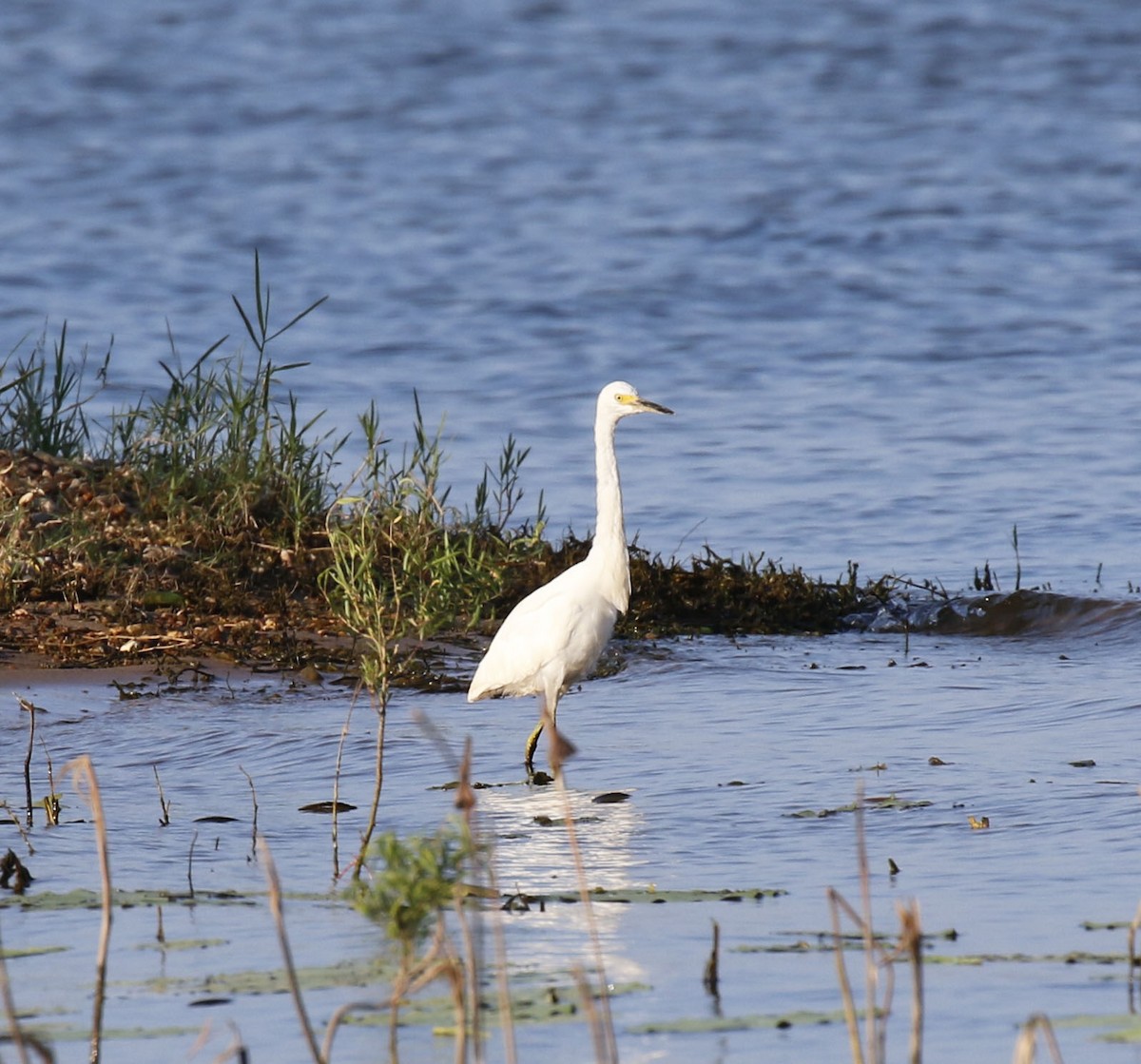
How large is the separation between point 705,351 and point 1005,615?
8238 millimetres

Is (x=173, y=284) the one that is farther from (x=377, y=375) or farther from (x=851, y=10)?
(x=851, y=10)

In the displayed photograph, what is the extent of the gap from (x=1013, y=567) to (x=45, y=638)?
5735mm

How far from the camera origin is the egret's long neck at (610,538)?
27.6ft

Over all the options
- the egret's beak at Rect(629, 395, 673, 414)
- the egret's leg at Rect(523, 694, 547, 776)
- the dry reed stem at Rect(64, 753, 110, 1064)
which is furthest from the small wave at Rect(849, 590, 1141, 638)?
the dry reed stem at Rect(64, 753, 110, 1064)

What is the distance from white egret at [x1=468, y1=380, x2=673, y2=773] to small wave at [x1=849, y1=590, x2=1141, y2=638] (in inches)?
91.9

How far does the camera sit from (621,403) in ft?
29.1

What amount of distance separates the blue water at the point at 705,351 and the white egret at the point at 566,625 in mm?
274

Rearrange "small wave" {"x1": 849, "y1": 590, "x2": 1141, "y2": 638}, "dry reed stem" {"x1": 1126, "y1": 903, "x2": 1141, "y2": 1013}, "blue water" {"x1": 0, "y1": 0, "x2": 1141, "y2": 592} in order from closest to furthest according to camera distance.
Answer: "dry reed stem" {"x1": 1126, "y1": 903, "x2": 1141, "y2": 1013}, "small wave" {"x1": 849, "y1": 590, "x2": 1141, "y2": 638}, "blue water" {"x1": 0, "y1": 0, "x2": 1141, "y2": 592}

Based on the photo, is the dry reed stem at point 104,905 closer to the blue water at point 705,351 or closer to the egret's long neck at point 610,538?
the blue water at point 705,351

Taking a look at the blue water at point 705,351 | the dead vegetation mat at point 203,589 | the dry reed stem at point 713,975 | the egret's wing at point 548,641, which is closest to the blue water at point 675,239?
the blue water at point 705,351

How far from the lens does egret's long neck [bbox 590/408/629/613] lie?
841cm

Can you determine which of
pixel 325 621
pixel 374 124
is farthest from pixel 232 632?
pixel 374 124

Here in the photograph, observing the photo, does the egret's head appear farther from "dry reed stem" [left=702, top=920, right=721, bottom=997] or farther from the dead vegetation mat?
"dry reed stem" [left=702, top=920, right=721, bottom=997]

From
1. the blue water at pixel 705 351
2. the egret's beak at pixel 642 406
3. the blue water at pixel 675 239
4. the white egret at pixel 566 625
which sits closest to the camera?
the blue water at pixel 705 351
